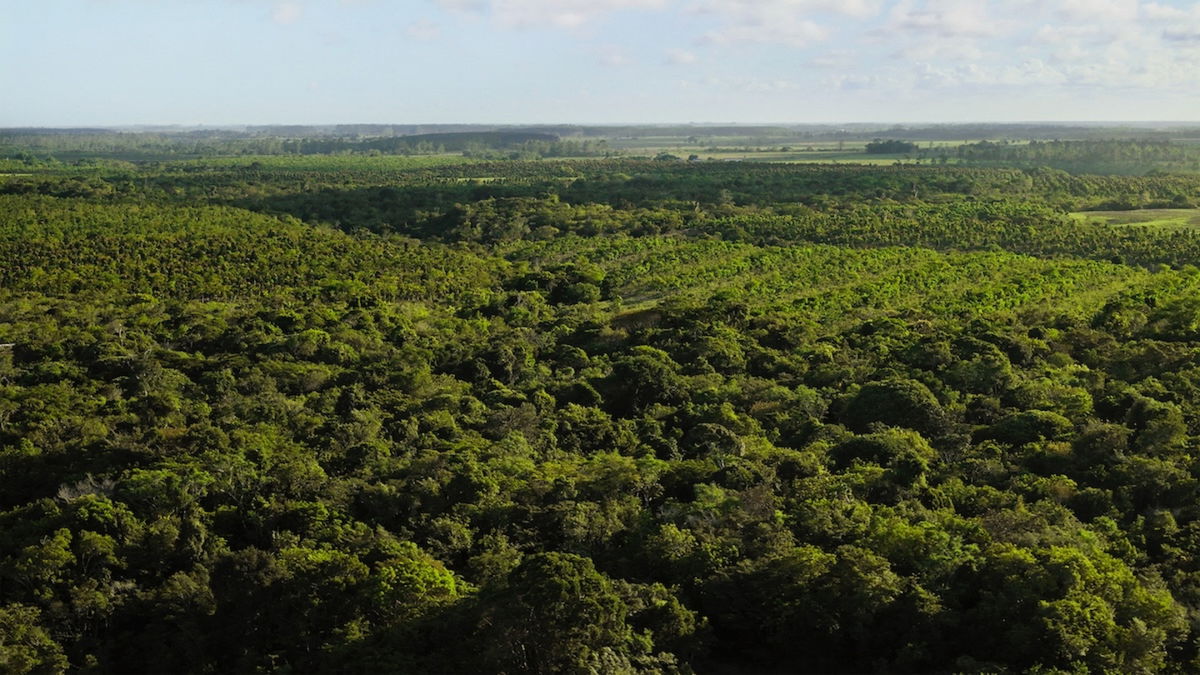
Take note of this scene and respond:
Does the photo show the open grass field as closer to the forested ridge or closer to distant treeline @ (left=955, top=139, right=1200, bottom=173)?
the forested ridge

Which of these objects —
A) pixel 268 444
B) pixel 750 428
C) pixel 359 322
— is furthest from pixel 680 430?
pixel 359 322

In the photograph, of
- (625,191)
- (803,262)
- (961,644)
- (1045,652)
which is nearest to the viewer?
(1045,652)

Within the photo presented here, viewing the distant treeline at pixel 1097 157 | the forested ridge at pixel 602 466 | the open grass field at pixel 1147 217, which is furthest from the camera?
the distant treeline at pixel 1097 157

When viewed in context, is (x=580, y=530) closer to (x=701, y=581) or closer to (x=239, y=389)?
(x=701, y=581)

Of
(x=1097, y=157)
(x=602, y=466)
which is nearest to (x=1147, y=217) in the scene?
(x=602, y=466)

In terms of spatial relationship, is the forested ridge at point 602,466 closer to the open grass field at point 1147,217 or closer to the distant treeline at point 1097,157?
the open grass field at point 1147,217

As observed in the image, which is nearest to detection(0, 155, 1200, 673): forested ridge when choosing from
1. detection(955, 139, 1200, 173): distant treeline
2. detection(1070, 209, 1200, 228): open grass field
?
detection(1070, 209, 1200, 228): open grass field

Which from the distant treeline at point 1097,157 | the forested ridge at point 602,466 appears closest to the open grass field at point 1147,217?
the forested ridge at point 602,466
